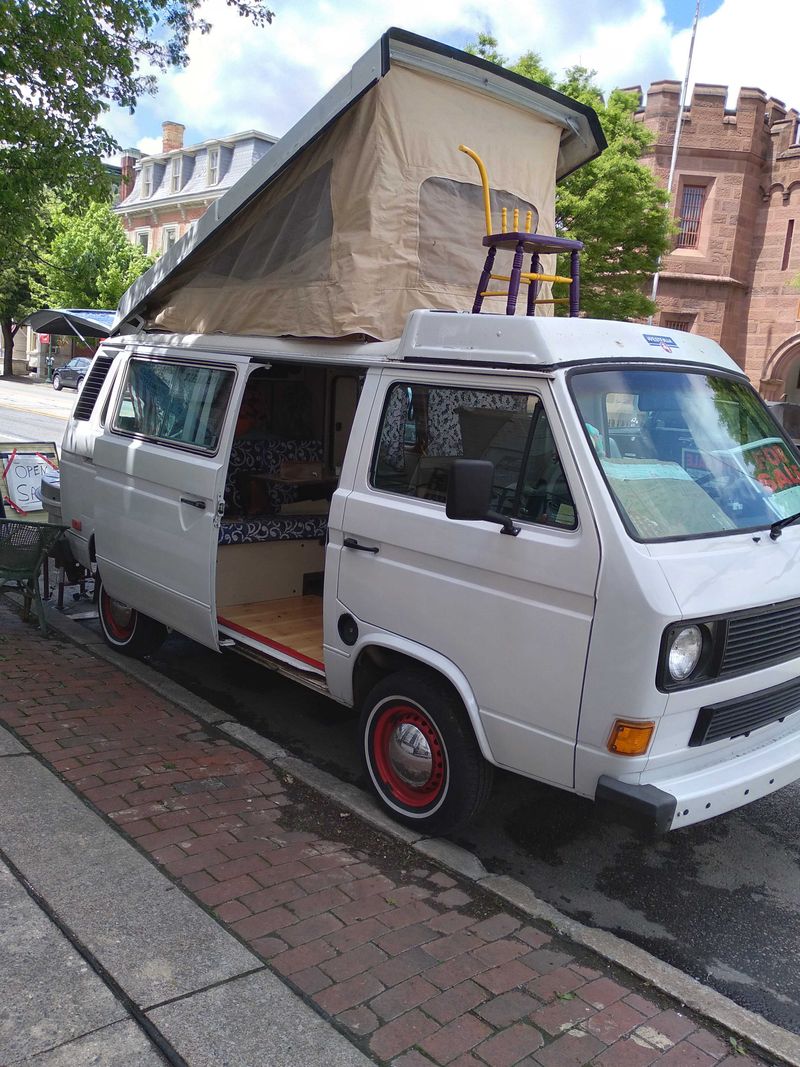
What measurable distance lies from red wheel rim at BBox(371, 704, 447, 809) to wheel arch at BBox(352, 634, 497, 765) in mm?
204

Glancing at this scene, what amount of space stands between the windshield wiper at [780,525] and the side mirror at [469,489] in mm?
1193

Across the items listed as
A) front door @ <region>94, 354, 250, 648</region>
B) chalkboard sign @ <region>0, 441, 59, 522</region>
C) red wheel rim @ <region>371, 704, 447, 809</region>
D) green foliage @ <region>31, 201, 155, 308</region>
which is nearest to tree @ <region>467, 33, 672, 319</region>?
chalkboard sign @ <region>0, 441, 59, 522</region>

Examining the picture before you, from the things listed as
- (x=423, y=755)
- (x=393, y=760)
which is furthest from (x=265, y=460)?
(x=423, y=755)

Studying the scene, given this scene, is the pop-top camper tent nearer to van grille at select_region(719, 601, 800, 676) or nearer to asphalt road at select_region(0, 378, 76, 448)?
van grille at select_region(719, 601, 800, 676)

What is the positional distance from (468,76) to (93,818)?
435cm

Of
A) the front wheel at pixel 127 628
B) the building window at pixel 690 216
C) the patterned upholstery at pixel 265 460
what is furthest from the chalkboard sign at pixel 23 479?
the building window at pixel 690 216

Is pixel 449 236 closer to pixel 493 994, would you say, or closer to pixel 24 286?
pixel 493 994

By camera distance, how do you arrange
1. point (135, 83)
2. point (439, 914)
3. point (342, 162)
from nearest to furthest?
point (439, 914) → point (342, 162) → point (135, 83)

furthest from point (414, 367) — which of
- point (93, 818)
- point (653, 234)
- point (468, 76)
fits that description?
point (653, 234)

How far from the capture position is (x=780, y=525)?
147 inches

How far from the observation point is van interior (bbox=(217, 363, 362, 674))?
5.60m

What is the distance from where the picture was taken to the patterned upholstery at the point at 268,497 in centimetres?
575

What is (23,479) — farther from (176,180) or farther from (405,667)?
(176,180)

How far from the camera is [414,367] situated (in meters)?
4.13
